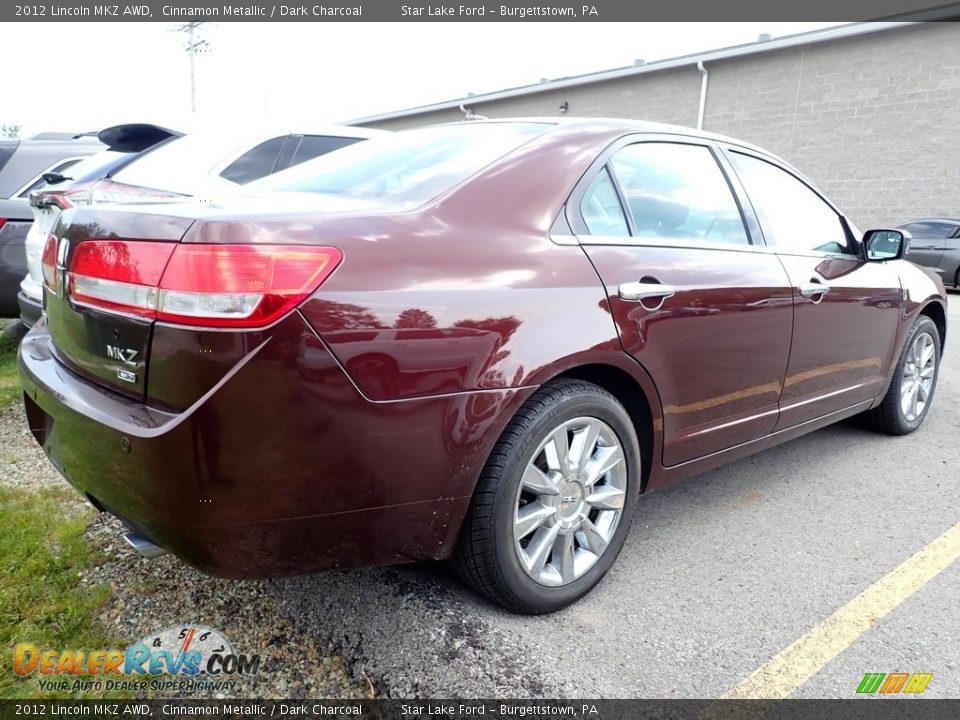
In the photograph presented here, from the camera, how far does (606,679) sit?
6.41 feet

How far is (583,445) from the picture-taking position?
2.23 m

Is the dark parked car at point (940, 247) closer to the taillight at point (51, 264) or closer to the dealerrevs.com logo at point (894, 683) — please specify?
the dealerrevs.com logo at point (894, 683)

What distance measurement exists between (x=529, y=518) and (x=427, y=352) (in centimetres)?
Answer: 67

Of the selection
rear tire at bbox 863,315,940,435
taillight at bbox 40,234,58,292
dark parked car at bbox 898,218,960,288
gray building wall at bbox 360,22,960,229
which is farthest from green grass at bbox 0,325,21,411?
gray building wall at bbox 360,22,960,229

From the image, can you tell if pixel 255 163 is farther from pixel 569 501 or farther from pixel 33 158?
pixel 569 501

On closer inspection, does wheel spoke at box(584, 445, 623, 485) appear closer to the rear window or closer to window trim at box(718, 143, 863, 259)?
window trim at box(718, 143, 863, 259)

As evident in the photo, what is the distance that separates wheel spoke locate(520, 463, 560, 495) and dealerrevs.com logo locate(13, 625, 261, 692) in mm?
914

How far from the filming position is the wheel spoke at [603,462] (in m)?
2.26

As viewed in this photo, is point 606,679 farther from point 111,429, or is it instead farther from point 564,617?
point 111,429

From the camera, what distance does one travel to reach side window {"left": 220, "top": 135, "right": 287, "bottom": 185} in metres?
4.65

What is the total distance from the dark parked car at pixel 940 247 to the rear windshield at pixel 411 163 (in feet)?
39.7

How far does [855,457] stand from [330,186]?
3.17 m

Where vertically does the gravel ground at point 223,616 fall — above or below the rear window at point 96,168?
below

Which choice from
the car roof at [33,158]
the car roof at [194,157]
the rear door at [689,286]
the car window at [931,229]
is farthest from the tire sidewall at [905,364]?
the car window at [931,229]
